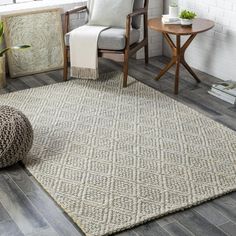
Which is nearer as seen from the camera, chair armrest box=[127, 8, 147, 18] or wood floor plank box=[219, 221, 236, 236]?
wood floor plank box=[219, 221, 236, 236]

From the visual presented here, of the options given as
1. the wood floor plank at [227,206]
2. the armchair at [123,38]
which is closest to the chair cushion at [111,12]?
the armchair at [123,38]

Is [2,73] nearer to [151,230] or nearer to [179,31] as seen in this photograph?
[179,31]

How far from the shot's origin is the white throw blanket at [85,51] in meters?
4.32

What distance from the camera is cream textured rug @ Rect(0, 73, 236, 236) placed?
A: 2760 millimetres

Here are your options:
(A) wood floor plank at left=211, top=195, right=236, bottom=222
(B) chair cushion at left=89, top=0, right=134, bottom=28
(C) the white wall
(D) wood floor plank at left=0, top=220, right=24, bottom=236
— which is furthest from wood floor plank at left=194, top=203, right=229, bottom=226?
(B) chair cushion at left=89, top=0, right=134, bottom=28

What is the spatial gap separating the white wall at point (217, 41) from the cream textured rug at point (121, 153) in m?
0.71

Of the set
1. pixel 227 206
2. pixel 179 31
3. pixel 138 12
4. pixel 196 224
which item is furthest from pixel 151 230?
pixel 138 12

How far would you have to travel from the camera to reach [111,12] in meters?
4.50

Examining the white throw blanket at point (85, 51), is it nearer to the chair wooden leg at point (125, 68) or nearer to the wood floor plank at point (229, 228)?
the chair wooden leg at point (125, 68)

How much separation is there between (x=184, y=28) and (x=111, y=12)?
0.71 m

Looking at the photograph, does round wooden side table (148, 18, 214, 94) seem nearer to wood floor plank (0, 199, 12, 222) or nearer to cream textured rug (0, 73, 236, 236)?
cream textured rug (0, 73, 236, 236)

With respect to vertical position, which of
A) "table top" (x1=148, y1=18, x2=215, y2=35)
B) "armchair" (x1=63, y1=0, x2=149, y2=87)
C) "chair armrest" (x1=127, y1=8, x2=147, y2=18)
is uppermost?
"chair armrest" (x1=127, y1=8, x2=147, y2=18)

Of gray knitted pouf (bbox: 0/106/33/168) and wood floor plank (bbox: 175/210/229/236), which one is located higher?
gray knitted pouf (bbox: 0/106/33/168)

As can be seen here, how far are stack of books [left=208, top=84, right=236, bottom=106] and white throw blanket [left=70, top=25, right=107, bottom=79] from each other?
103 cm
